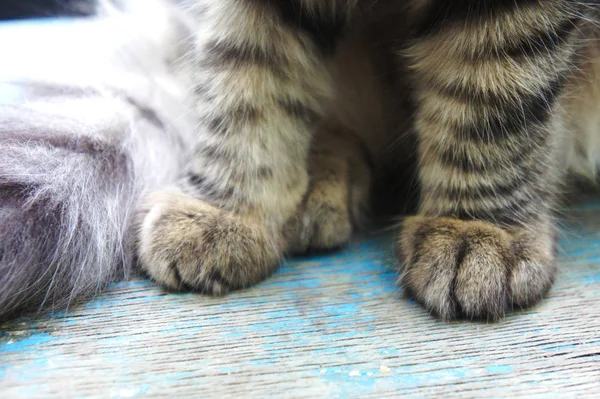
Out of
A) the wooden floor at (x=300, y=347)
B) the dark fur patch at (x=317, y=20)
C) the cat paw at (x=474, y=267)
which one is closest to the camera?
the wooden floor at (x=300, y=347)

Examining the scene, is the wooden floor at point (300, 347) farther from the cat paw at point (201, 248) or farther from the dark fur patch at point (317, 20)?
the dark fur patch at point (317, 20)

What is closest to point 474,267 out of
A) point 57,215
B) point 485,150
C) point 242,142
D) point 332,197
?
point 485,150

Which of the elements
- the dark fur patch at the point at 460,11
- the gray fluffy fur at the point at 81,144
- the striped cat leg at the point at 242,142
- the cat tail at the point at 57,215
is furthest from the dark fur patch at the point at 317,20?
the cat tail at the point at 57,215

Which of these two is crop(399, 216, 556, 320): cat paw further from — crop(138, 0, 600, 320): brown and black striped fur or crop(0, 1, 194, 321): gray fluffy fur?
crop(0, 1, 194, 321): gray fluffy fur

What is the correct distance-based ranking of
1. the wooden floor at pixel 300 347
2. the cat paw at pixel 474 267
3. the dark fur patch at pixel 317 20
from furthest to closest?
the dark fur patch at pixel 317 20, the cat paw at pixel 474 267, the wooden floor at pixel 300 347

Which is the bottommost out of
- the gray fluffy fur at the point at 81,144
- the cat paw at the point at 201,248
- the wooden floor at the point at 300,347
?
the wooden floor at the point at 300,347

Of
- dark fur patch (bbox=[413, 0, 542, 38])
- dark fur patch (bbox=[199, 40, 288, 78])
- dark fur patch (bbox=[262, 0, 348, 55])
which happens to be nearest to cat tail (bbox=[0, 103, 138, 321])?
dark fur patch (bbox=[199, 40, 288, 78])

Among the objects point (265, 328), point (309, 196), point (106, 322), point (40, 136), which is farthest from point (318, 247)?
point (40, 136)
